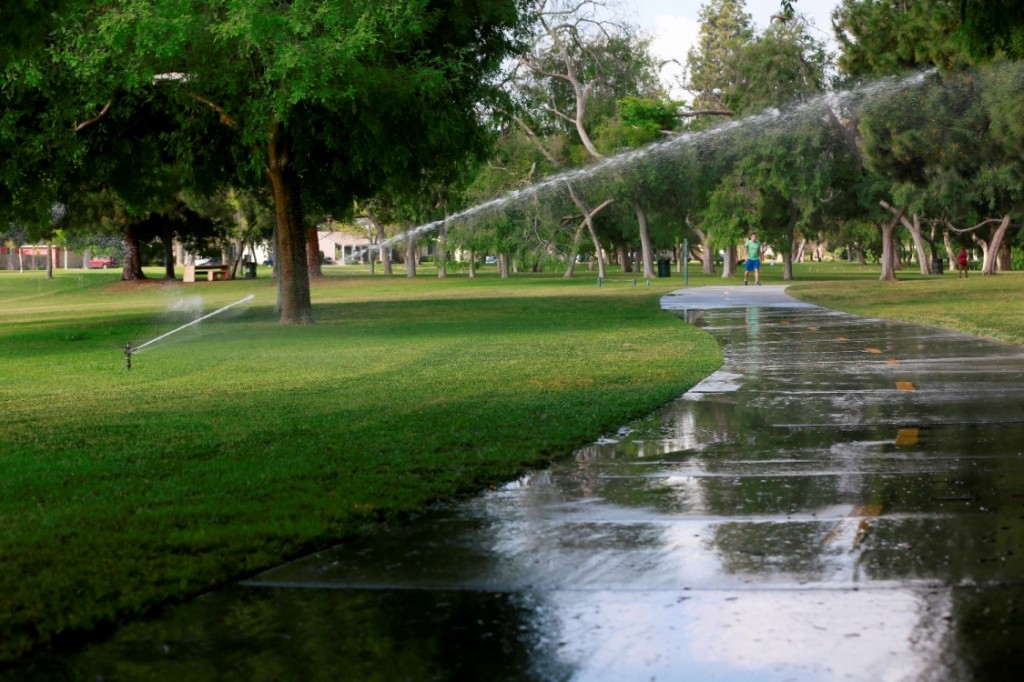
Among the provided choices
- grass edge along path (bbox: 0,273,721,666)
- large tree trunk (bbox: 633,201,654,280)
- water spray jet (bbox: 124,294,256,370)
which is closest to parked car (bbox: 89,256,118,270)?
large tree trunk (bbox: 633,201,654,280)

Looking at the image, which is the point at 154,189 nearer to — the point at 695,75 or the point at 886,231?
the point at 886,231

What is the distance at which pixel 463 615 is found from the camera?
17.2 ft

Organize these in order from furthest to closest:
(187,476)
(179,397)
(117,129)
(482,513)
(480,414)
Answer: (117,129)
(179,397)
(480,414)
(187,476)
(482,513)

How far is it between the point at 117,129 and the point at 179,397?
594 inches

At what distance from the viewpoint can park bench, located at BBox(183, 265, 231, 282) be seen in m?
67.8

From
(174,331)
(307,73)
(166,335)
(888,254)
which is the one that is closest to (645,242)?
(888,254)

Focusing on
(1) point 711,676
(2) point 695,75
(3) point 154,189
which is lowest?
(1) point 711,676

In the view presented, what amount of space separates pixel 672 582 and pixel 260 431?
5790 millimetres

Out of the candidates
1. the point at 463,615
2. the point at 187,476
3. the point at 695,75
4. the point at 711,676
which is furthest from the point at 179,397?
the point at 695,75

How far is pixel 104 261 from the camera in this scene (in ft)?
467

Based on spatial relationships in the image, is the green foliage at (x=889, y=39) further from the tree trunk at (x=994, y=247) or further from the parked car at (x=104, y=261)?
the parked car at (x=104, y=261)

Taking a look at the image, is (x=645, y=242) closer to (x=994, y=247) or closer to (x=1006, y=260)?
(x=994, y=247)

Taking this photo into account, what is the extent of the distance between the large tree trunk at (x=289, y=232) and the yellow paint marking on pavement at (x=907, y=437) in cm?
1831

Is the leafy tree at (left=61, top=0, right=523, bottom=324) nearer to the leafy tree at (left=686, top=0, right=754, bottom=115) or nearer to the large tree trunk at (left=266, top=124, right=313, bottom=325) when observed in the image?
the large tree trunk at (left=266, top=124, right=313, bottom=325)
